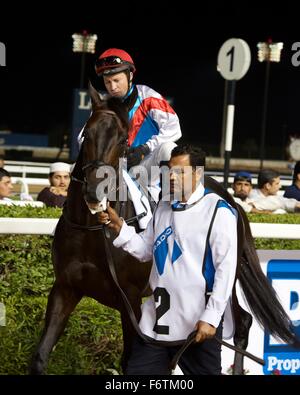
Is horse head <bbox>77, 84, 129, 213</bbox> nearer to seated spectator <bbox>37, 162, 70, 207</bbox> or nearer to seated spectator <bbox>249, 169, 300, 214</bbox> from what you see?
seated spectator <bbox>37, 162, 70, 207</bbox>

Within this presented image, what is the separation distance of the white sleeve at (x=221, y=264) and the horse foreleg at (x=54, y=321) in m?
1.05

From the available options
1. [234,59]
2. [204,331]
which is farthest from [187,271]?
[234,59]

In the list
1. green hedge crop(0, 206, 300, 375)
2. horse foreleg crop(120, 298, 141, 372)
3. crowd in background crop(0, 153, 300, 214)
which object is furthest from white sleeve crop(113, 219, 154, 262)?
crowd in background crop(0, 153, 300, 214)

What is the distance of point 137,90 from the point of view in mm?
4441

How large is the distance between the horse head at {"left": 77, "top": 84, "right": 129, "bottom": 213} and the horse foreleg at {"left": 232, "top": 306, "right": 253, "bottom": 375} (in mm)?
1118

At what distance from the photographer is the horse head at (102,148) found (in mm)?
3656

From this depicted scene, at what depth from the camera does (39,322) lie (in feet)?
14.7

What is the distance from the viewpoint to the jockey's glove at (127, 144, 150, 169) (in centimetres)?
423

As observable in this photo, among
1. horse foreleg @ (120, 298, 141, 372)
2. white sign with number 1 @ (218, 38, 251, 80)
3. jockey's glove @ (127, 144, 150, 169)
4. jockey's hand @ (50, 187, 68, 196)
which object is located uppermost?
white sign with number 1 @ (218, 38, 251, 80)

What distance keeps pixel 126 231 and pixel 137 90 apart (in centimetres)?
121

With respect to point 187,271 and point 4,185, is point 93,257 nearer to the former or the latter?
point 187,271

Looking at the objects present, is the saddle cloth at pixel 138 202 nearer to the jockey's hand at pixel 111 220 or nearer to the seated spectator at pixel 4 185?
the jockey's hand at pixel 111 220

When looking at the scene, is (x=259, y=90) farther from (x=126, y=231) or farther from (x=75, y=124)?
(x=126, y=231)

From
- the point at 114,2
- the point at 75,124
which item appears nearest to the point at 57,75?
the point at 114,2
